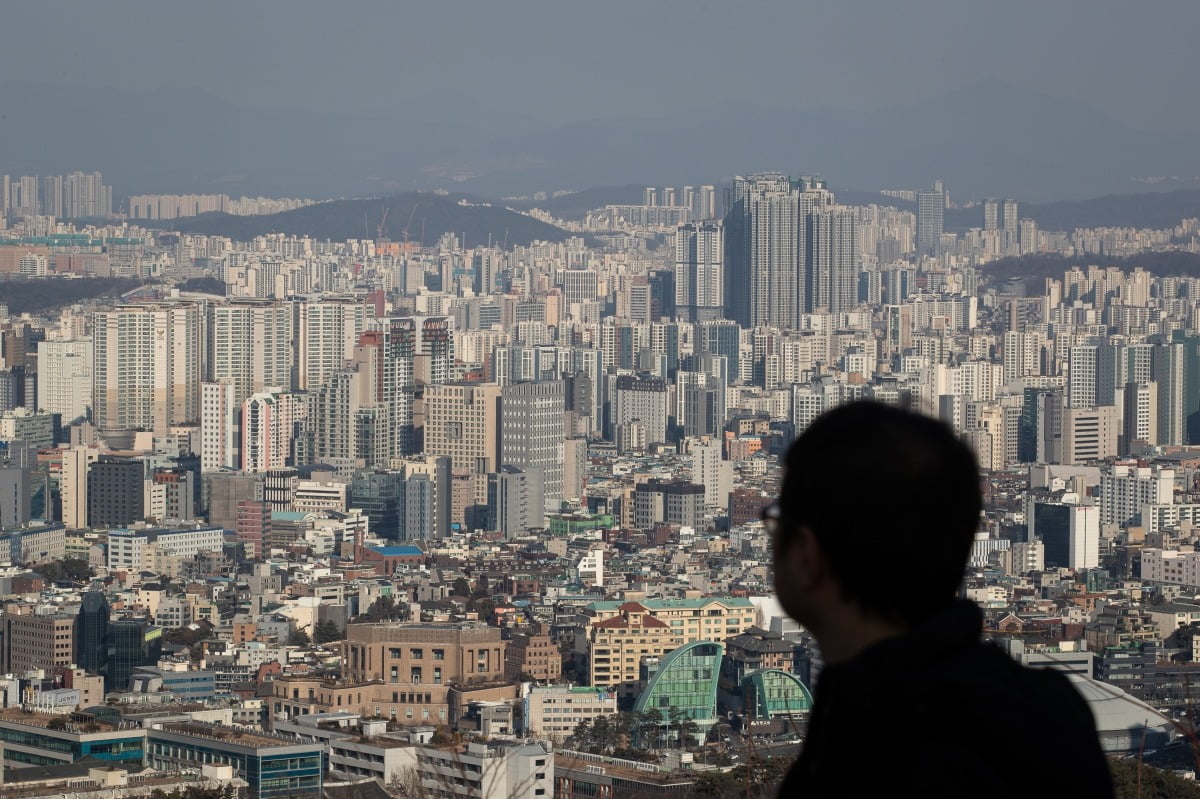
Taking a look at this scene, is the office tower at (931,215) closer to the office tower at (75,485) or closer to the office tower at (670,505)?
the office tower at (670,505)

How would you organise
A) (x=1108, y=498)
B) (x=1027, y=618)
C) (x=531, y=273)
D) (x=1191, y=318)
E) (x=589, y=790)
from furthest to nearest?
(x=531, y=273), (x=1191, y=318), (x=1108, y=498), (x=1027, y=618), (x=589, y=790)

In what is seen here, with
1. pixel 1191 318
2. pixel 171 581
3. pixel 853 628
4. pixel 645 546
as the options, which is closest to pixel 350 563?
pixel 171 581

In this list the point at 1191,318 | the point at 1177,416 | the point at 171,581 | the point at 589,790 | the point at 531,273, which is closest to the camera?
the point at 589,790

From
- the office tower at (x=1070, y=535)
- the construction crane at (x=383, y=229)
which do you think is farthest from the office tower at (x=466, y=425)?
the construction crane at (x=383, y=229)

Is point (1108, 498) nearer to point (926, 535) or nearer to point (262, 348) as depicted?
point (262, 348)

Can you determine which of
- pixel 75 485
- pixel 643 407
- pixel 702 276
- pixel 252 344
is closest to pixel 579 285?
pixel 702 276

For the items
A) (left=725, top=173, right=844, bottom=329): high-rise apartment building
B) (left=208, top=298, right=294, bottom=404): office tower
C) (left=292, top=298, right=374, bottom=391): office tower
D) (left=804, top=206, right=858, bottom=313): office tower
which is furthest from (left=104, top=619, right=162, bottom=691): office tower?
(left=804, top=206, right=858, bottom=313): office tower
